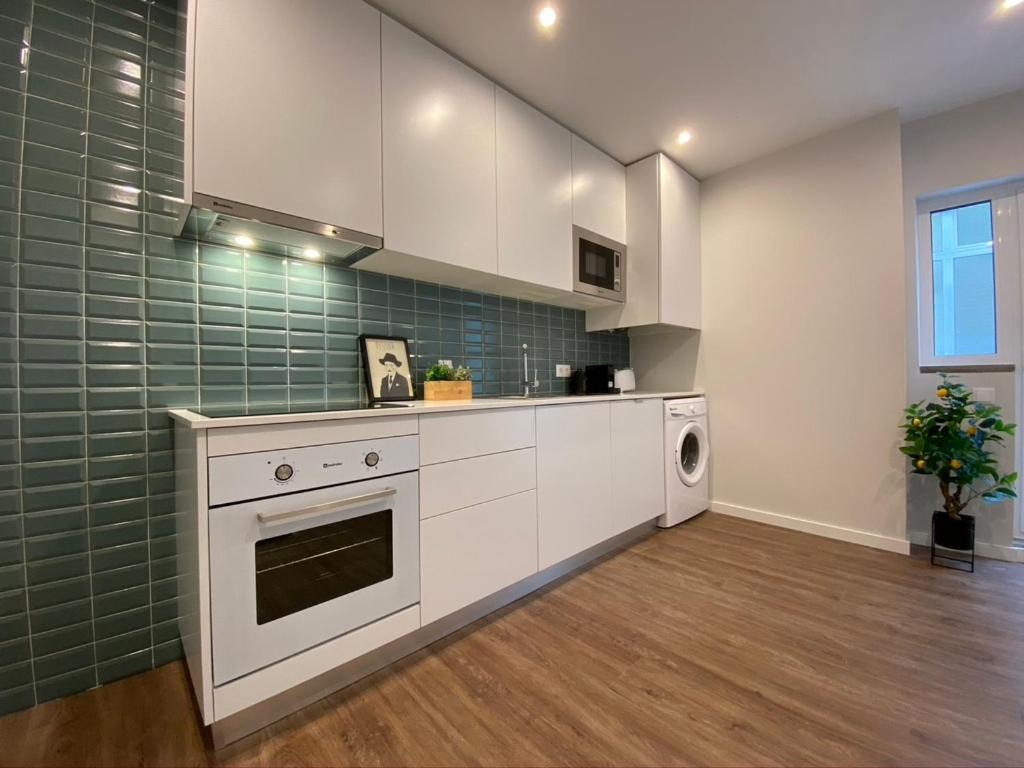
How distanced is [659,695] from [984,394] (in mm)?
2597

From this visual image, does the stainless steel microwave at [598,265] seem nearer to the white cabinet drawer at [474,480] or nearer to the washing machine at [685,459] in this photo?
the washing machine at [685,459]

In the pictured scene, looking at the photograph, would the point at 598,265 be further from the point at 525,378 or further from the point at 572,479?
the point at 572,479

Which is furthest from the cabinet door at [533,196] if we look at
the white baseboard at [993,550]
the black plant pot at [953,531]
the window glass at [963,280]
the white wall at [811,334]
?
the white baseboard at [993,550]

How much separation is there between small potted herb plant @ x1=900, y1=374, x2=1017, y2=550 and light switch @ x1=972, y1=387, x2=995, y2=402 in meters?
0.05

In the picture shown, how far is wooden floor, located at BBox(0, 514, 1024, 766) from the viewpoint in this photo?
1.11m

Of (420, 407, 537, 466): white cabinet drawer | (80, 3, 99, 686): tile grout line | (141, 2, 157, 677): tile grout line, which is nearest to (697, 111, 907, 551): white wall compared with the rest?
(420, 407, 537, 466): white cabinet drawer

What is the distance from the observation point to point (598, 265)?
266 cm

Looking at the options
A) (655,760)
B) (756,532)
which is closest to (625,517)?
(756,532)

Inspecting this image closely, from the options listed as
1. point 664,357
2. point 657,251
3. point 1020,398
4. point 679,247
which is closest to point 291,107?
point 657,251

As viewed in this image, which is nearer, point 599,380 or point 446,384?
point 446,384

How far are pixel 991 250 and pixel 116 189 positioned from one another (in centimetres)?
422

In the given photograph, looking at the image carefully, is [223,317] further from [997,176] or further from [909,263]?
[997,176]

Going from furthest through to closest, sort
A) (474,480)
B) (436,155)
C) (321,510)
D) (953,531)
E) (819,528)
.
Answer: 1. (819,528)
2. (953,531)
3. (436,155)
4. (474,480)
5. (321,510)

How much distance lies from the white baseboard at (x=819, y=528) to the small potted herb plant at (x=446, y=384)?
7.35 feet
